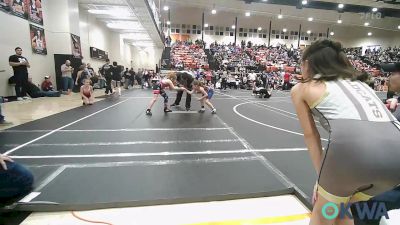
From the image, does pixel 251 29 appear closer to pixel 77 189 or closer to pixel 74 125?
pixel 74 125

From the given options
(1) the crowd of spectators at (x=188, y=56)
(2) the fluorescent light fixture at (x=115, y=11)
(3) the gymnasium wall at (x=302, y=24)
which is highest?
(3) the gymnasium wall at (x=302, y=24)

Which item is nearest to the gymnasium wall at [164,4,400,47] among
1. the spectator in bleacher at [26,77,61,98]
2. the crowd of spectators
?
the crowd of spectators

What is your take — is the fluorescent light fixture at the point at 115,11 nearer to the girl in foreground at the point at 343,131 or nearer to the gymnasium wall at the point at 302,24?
the girl in foreground at the point at 343,131

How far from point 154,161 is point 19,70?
29.0 ft

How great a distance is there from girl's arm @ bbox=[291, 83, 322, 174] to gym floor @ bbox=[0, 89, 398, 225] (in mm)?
1104

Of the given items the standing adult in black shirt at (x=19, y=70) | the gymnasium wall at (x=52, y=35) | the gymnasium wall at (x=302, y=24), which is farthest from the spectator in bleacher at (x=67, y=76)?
the gymnasium wall at (x=302, y=24)

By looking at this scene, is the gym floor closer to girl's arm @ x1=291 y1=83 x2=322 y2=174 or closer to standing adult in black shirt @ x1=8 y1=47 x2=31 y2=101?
girl's arm @ x1=291 y1=83 x2=322 y2=174

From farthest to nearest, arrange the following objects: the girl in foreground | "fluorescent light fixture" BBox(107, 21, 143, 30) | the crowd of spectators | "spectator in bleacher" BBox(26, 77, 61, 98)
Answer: the crowd of spectators < "fluorescent light fixture" BBox(107, 21, 143, 30) < "spectator in bleacher" BBox(26, 77, 61, 98) < the girl in foreground

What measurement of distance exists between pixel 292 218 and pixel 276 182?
25.5 inches

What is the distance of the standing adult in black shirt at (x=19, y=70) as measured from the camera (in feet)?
30.9

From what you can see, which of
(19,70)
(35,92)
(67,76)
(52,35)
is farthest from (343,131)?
(52,35)

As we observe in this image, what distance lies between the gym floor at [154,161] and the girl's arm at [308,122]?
1104mm

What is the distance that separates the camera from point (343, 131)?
4.10 ft

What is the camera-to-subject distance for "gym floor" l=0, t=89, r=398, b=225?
2.50m
